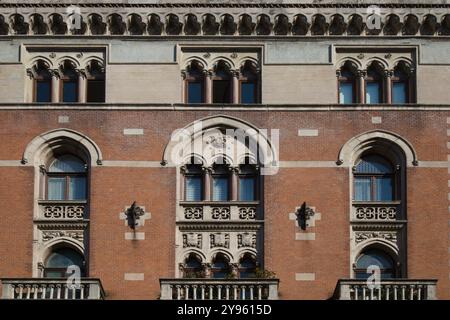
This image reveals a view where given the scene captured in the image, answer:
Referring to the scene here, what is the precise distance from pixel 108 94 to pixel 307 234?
7.63m

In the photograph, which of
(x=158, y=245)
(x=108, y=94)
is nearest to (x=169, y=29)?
(x=108, y=94)

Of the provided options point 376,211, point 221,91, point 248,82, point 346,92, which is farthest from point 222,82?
point 376,211

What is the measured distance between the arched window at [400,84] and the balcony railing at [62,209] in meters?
10.4

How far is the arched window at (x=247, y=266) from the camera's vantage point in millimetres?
60500

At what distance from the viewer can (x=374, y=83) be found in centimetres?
6303

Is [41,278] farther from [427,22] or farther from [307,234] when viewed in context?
[427,22]

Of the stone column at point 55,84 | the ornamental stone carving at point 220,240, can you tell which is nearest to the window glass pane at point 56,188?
the stone column at point 55,84

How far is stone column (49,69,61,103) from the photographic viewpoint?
62.4m

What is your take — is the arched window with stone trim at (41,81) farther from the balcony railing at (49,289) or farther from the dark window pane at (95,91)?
the balcony railing at (49,289)

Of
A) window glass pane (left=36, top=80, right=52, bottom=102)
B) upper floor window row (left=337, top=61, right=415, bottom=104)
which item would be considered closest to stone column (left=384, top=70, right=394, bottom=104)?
upper floor window row (left=337, top=61, right=415, bottom=104)

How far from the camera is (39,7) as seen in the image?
6297 cm

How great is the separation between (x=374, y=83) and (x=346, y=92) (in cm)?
96

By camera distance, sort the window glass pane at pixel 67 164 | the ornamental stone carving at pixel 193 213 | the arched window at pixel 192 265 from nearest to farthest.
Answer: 1. the arched window at pixel 192 265
2. the ornamental stone carving at pixel 193 213
3. the window glass pane at pixel 67 164

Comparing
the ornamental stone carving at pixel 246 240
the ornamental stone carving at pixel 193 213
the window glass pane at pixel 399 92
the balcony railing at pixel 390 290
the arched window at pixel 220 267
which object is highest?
the window glass pane at pixel 399 92
